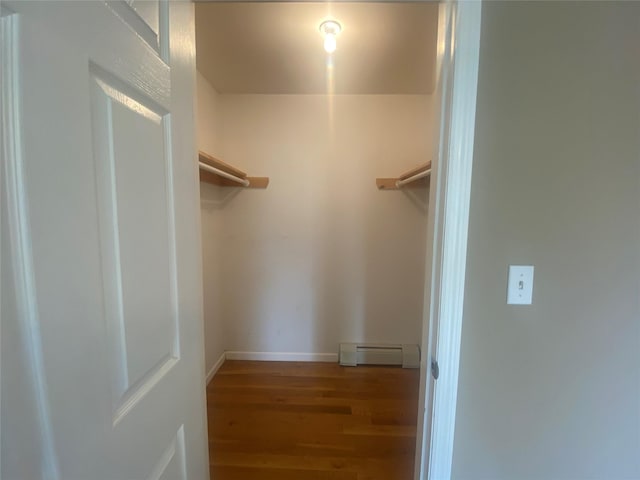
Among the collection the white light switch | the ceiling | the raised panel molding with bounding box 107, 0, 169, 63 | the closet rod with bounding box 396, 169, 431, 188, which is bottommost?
the white light switch

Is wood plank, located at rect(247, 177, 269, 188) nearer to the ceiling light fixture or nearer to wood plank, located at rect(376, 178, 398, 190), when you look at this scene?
wood plank, located at rect(376, 178, 398, 190)

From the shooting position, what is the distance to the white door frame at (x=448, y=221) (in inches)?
29.4

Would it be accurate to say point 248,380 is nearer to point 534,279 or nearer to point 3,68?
point 534,279

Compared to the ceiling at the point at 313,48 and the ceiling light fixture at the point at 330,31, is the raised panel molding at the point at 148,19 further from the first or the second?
the ceiling light fixture at the point at 330,31

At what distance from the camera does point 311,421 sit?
6.40 feet

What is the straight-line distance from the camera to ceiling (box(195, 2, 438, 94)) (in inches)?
58.0

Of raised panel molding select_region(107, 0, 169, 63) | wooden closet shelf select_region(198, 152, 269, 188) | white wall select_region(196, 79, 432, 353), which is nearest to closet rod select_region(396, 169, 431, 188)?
white wall select_region(196, 79, 432, 353)

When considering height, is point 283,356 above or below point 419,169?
below

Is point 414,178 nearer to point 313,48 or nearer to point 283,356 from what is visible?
point 313,48

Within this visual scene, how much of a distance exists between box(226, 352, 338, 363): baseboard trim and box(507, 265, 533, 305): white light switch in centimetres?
214

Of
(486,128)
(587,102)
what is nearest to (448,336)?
(486,128)

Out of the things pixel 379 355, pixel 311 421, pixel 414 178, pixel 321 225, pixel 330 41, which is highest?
pixel 330 41

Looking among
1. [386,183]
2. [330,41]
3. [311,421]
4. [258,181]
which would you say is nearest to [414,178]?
[386,183]

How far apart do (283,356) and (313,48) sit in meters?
2.50
